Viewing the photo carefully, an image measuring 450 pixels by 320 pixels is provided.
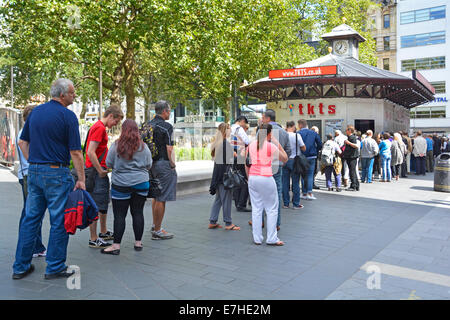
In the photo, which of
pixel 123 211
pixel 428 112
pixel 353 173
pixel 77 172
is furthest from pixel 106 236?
pixel 428 112

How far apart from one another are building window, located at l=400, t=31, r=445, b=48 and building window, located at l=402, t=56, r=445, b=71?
1.89 m

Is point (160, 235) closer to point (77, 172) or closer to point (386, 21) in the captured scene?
point (77, 172)

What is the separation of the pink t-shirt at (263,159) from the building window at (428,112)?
4922 cm

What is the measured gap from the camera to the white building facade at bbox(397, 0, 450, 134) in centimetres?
4784

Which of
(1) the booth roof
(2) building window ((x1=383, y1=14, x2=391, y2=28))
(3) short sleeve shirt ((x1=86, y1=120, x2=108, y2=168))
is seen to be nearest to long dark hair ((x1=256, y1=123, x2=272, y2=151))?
(3) short sleeve shirt ((x1=86, y1=120, x2=108, y2=168))

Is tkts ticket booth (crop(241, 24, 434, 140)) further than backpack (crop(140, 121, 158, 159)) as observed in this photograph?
Yes

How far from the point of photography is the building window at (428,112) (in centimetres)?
4813

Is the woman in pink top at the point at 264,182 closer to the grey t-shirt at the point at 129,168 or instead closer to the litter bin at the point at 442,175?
the grey t-shirt at the point at 129,168

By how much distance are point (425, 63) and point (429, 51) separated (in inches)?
56.1

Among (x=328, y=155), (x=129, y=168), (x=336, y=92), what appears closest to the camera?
(x=129, y=168)

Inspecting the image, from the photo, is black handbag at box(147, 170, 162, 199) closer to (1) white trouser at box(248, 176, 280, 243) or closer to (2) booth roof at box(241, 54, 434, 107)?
(1) white trouser at box(248, 176, 280, 243)

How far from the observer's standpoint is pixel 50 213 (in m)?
4.18

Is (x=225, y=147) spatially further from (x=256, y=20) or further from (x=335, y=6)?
(x=335, y=6)

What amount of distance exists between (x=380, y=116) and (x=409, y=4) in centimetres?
3781
